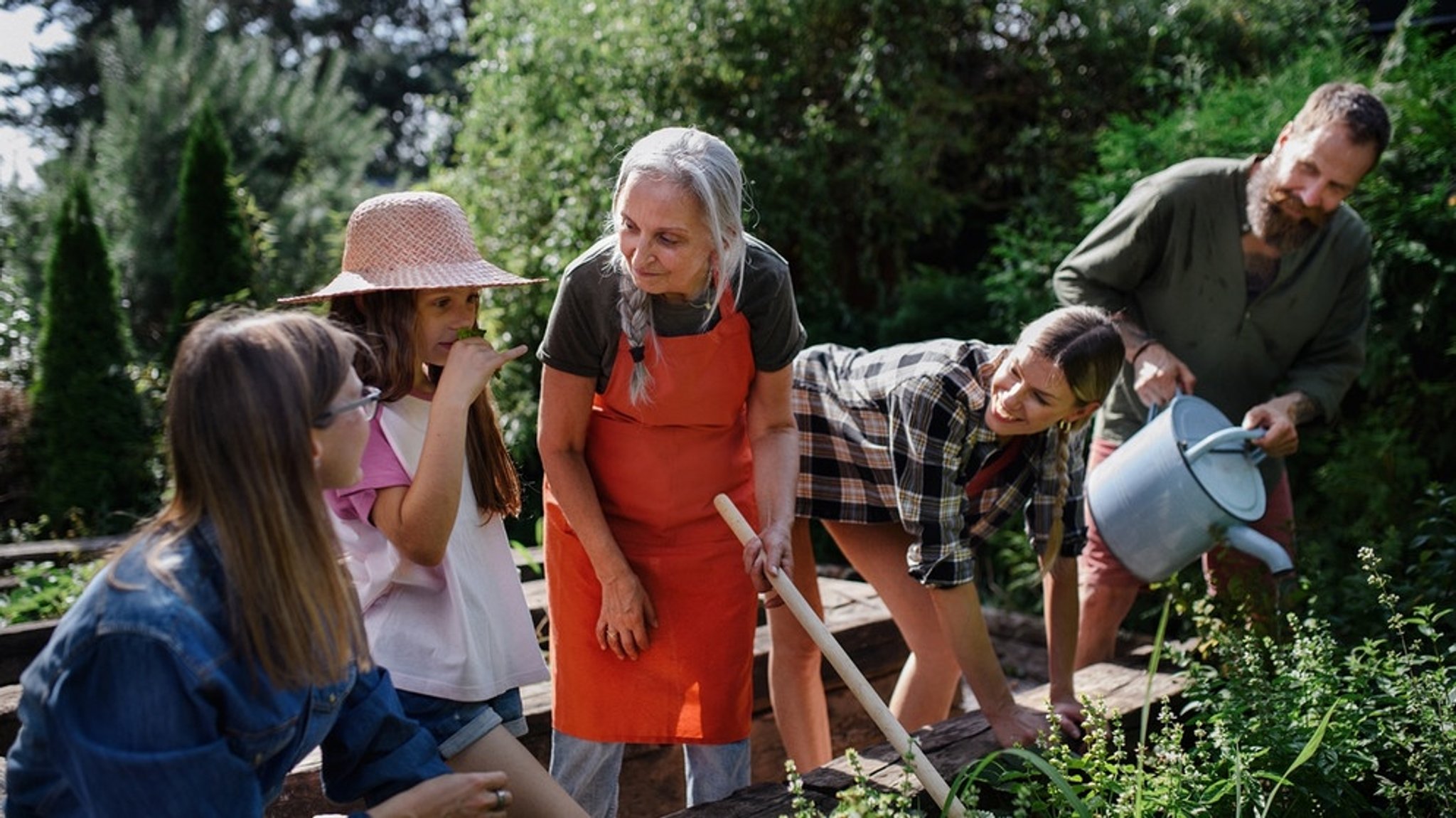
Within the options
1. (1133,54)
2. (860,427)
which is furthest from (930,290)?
(860,427)

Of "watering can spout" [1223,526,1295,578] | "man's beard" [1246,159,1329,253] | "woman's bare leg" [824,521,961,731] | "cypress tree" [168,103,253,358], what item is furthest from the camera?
"cypress tree" [168,103,253,358]

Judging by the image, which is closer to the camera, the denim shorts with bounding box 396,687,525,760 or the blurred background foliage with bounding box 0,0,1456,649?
the denim shorts with bounding box 396,687,525,760

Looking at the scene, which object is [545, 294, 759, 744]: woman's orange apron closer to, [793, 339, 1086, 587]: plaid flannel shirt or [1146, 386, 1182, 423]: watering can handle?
[793, 339, 1086, 587]: plaid flannel shirt

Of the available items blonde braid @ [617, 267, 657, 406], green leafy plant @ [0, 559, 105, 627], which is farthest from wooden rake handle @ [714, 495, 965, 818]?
green leafy plant @ [0, 559, 105, 627]

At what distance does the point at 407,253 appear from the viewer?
2.18 meters

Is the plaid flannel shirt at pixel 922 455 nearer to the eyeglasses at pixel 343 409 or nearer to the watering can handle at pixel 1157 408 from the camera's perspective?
the watering can handle at pixel 1157 408

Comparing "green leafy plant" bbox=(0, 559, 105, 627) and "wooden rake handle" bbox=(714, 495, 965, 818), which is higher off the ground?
"wooden rake handle" bbox=(714, 495, 965, 818)

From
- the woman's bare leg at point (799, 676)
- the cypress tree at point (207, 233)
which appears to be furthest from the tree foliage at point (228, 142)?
the woman's bare leg at point (799, 676)

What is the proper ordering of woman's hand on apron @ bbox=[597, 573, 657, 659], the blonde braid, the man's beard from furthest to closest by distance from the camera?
the man's beard → woman's hand on apron @ bbox=[597, 573, 657, 659] → the blonde braid

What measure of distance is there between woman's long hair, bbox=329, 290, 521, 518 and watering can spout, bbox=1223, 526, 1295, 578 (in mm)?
1496

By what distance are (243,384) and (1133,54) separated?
529cm

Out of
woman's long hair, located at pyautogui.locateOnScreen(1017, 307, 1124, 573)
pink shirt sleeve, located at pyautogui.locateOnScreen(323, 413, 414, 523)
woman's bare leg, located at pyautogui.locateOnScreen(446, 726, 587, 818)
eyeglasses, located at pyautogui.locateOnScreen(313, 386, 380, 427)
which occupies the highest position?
eyeglasses, located at pyautogui.locateOnScreen(313, 386, 380, 427)

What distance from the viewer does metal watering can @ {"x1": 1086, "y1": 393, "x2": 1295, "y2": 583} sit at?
8.81 feet

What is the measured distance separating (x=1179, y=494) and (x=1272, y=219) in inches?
34.8
